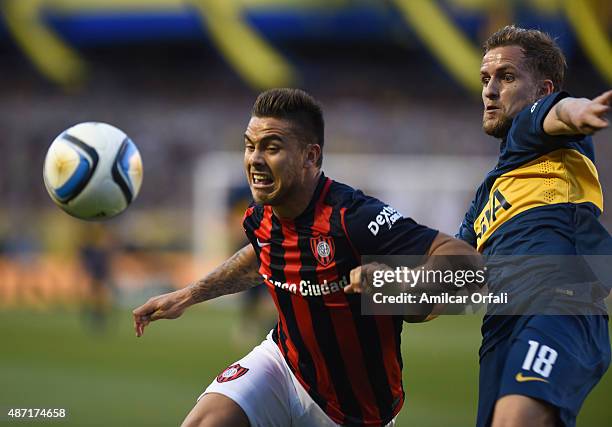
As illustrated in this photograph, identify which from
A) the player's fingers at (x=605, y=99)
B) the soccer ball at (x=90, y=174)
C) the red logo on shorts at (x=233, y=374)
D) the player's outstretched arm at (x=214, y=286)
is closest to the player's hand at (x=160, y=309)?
the player's outstretched arm at (x=214, y=286)

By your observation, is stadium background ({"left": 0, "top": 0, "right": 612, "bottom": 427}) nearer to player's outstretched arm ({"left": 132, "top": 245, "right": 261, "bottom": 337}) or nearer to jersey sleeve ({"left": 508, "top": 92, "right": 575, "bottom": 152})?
player's outstretched arm ({"left": 132, "top": 245, "right": 261, "bottom": 337})

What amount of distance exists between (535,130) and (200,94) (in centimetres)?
2601

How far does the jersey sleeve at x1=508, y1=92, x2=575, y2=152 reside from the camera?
157 inches

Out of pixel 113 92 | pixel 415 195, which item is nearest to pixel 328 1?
pixel 415 195

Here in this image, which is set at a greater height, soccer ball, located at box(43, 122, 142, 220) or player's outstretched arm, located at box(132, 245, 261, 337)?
soccer ball, located at box(43, 122, 142, 220)

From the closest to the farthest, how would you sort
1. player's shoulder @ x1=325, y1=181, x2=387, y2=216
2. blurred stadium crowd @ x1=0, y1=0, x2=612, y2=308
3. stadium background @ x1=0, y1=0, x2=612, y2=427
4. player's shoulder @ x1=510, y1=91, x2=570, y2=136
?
1. player's shoulder @ x1=510, y1=91, x2=570, y2=136
2. player's shoulder @ x1=325, y1=181, x2=387, y2=216
3. stadium background @ x1=0, y1=0, x2=612, y2=427
4. blurred stadium crowd @ x1=0, y1=0, x2=612, y2=308

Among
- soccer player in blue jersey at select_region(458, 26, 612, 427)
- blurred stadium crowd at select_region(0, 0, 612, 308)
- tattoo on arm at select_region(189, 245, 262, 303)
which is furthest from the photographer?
blurred stadium crowd at select_region(0, 0, 612, 308)

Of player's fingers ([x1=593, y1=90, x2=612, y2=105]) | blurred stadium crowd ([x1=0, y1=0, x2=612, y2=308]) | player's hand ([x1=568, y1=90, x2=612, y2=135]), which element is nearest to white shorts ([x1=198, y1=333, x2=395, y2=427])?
player's hand ([x1=568, y1=90, x2=612, y2=135])

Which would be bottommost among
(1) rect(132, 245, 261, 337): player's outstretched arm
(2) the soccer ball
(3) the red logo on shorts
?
(3) the red logo on shorts

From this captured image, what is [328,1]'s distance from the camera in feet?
85.5

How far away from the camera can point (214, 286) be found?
507 cm

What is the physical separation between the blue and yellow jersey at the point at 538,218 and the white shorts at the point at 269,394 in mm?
976

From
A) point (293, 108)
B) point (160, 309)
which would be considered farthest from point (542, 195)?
point (160, 309)

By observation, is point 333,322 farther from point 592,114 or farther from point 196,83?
point 196,83
